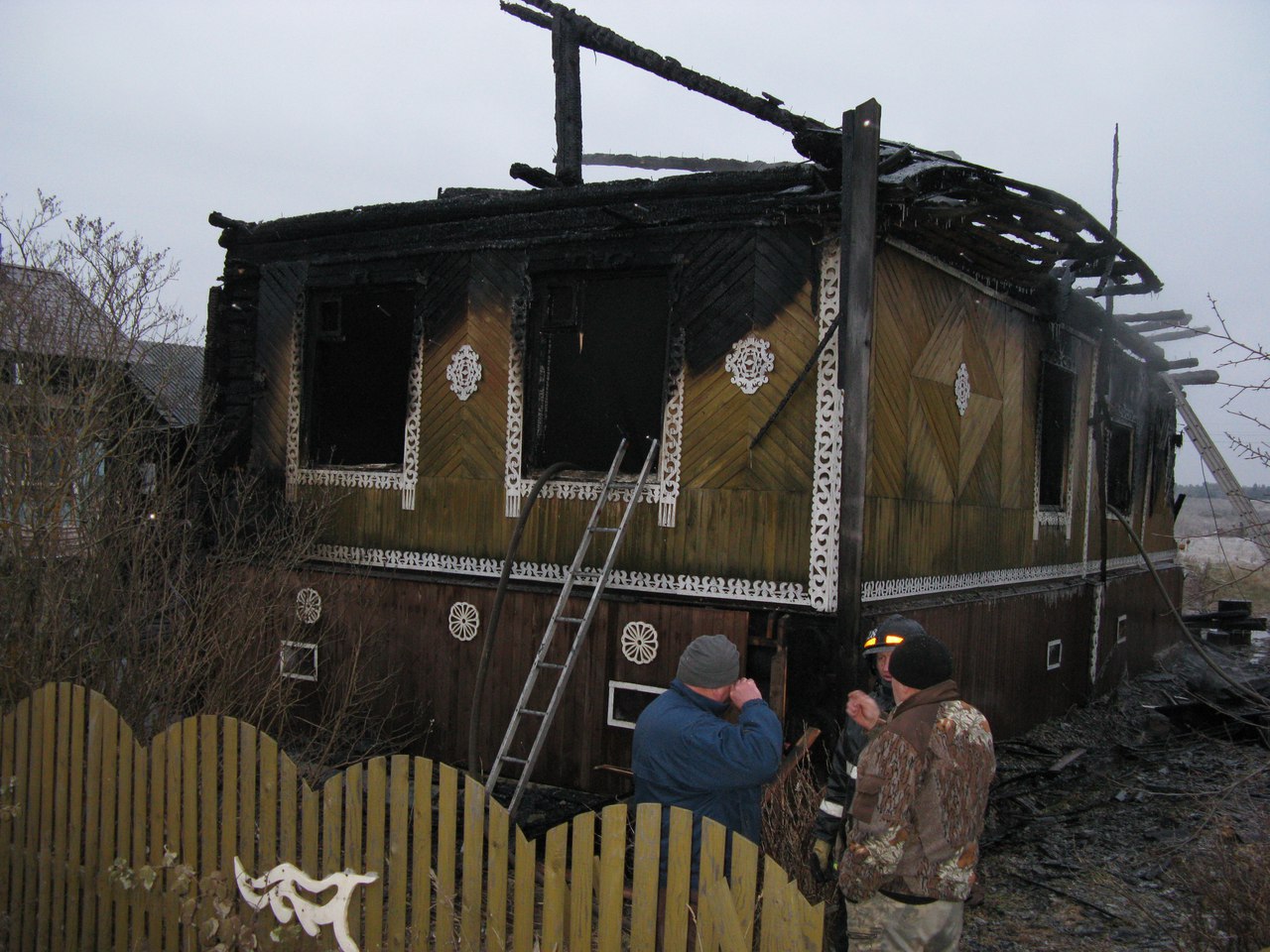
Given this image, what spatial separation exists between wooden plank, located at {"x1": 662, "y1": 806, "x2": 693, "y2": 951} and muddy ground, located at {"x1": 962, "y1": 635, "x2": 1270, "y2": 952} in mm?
2977

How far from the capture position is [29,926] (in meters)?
6.03

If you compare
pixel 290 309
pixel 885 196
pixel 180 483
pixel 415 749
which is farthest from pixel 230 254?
pixel 885 196

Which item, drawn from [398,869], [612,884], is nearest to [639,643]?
[398,869]

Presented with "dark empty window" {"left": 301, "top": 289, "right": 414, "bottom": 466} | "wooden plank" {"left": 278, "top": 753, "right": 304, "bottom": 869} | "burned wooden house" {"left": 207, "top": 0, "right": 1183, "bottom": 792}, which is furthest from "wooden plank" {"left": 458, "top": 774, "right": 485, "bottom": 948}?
"dark empty window" {"left": 301, "top": 289, "right": 414, "bottom": 466}

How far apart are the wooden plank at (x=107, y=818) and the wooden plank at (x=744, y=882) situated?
3.46 meters

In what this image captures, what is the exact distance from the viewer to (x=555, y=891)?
4102 millimetres

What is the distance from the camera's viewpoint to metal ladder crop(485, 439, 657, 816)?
782 centimetres

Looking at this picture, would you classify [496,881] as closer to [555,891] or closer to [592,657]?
[555,891]

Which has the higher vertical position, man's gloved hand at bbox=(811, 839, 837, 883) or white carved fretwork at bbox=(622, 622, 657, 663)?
white carved fretwork at bbox=(622, 622, 657, 663)

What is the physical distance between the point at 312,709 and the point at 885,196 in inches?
287

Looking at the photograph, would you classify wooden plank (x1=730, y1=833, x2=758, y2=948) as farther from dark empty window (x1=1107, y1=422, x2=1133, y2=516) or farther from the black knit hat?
dark empty window (x1=1107, y1=422, x2=1133, y2=516)

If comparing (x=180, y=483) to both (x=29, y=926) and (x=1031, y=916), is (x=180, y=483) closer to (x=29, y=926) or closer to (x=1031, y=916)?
(x=29, y=926)

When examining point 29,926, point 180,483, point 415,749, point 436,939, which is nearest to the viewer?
point 436,939

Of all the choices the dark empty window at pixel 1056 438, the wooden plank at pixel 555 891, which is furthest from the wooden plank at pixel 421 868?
the dark empty window at pixel 1056 438
